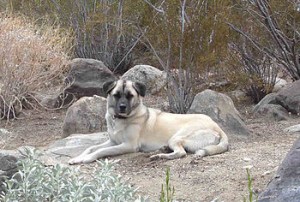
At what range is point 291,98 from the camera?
12.1 meters

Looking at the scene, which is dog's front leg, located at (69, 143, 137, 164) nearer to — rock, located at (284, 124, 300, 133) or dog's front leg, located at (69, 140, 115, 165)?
dog's front leg, located at (69, 140, 115, 165)

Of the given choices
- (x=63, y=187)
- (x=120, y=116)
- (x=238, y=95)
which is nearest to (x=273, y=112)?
(x=238, y=95)

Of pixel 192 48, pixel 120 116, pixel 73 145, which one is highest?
pixel 192 48

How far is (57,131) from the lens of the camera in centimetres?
1169

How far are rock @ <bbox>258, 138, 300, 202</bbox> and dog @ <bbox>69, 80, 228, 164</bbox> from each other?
12.9 feet

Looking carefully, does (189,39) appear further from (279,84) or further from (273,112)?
(279,84)

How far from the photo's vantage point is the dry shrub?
11719 millimetres

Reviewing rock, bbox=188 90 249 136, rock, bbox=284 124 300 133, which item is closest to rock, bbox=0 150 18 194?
rock, bbox=188 90 249 136

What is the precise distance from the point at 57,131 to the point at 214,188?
5.01 meters

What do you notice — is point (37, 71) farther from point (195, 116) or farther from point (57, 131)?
point (195, 116)

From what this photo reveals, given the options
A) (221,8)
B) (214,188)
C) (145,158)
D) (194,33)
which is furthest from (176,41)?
(214,188)

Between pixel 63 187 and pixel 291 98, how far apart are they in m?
8.05

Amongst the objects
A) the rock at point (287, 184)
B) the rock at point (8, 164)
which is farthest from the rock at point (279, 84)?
the rock at point (287, 184)

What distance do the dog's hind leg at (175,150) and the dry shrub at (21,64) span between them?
377 cm
